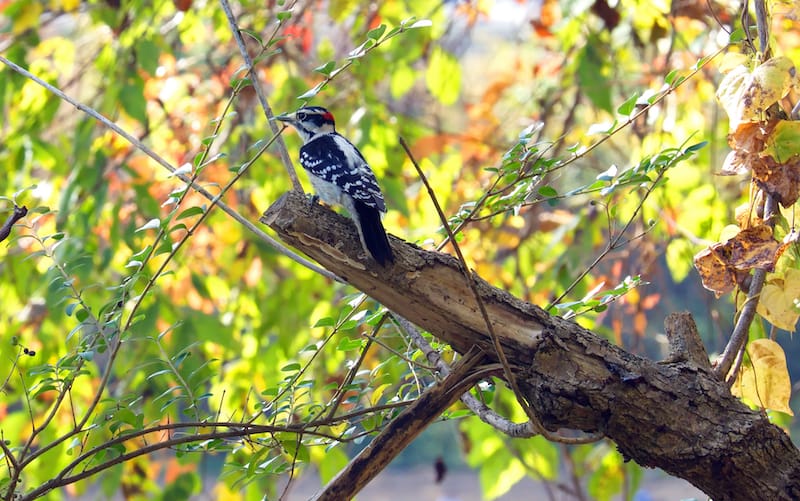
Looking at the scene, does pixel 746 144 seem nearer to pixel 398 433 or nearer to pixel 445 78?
pixel 398 433

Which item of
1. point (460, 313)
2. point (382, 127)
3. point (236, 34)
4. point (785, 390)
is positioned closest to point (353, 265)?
point (460, 313)

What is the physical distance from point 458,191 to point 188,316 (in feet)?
5.49

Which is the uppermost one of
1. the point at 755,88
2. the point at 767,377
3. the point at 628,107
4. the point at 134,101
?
the point at 134,101

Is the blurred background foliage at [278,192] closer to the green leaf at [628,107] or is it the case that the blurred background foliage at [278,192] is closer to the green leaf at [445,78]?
the green leaf at [445,78]

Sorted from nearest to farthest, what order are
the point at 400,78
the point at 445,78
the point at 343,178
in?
1. the point at 343,178
2. the point at 445,78
3. the point at 400,78

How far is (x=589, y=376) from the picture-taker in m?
1.62

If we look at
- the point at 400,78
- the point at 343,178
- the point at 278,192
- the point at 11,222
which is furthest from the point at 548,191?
the point at 278,192

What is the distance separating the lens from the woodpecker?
1697mm

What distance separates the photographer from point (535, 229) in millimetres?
4207

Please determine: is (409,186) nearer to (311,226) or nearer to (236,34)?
(236,34)

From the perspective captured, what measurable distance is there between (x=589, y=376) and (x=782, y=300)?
0.42 meters

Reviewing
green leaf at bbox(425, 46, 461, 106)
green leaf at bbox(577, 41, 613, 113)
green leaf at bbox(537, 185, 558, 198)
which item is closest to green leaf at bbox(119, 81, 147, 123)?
green leaf at bbox(425, 46, 461, 106)

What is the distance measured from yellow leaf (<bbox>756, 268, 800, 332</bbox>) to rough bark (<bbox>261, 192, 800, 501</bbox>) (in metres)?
0.15

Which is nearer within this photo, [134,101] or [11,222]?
[11,222]
